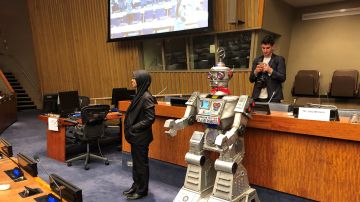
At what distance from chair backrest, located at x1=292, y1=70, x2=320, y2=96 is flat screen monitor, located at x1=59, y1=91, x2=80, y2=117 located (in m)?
4.45

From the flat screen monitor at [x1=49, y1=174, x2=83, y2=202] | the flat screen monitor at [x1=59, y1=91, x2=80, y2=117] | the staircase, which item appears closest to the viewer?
the flat screen monitor at [x1=49, y1=174, x2=83, y2=202]

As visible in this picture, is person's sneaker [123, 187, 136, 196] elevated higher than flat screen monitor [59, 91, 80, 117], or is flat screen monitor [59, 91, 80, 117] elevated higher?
flat screen monitor [59, 91, 80, 117]

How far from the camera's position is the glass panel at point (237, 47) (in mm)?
5508

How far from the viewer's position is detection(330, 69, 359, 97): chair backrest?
5.63m

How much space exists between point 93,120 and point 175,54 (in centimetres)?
302

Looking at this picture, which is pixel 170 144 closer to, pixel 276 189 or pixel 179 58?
pixel 276 189

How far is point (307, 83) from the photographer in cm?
610

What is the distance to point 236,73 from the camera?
557 cm

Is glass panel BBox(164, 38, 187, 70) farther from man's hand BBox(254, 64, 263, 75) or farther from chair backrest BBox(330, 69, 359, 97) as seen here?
man's hand BBox(254, 64, 263, 75)

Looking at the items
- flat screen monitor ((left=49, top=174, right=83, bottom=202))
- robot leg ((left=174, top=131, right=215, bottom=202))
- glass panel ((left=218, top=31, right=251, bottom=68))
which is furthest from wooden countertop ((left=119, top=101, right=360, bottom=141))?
glass panel ((left=218, top=31, right=251, bottom=68))

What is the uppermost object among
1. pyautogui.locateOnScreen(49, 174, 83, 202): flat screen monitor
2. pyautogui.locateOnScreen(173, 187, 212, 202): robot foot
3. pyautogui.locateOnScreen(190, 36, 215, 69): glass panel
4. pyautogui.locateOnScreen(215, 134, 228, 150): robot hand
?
pyautogui.locateOnScreen(190, 36, 215, 69): glass panel

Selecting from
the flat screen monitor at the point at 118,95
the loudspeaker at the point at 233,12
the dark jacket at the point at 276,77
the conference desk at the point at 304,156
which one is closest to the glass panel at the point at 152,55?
the flat screen monitor at the point at 118,95

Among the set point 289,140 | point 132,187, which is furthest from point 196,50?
point 289,140

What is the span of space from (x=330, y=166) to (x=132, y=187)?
211 centimetres
